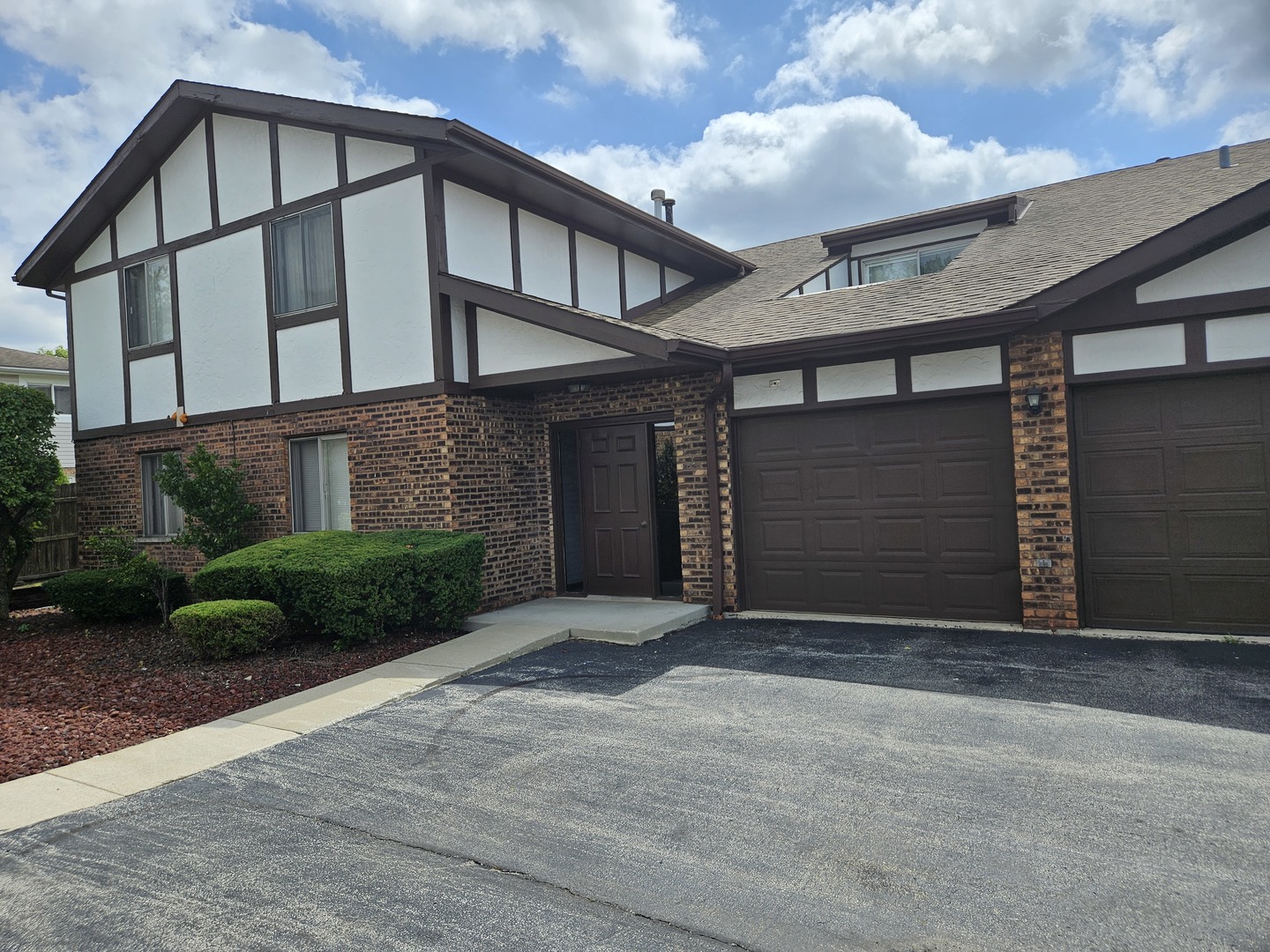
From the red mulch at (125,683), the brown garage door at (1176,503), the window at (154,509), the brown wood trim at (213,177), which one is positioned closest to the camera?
the red mulch at (125,683)

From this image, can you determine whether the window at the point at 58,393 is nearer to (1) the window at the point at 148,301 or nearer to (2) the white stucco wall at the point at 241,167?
(1) the window at the point at 148,301

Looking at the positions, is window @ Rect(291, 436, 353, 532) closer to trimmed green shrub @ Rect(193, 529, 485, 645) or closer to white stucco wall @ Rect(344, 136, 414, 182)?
trimmed green shrub @ Rect(193, 529, 485, 645)

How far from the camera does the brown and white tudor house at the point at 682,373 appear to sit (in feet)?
24.1

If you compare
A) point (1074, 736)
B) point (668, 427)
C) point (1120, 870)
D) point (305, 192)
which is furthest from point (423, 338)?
point (1120, 870)

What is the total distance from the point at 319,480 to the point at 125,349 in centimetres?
478

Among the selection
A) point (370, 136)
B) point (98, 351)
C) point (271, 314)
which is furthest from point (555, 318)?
point (98, 351)

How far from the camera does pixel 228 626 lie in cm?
797

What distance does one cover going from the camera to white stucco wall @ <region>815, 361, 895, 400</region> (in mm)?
8586

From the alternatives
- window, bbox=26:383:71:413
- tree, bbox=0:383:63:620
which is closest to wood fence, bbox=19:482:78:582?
tree, bbox=0:383:63:620

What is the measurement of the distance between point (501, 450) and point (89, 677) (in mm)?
4829

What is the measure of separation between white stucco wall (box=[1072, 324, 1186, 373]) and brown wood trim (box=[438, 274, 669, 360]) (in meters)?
3.85

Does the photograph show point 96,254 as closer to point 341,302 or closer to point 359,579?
point 341,302

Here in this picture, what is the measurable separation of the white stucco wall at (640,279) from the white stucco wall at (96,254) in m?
8.24

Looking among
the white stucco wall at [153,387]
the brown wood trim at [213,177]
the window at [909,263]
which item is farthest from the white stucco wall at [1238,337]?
the white stucco wall at [153,387]
